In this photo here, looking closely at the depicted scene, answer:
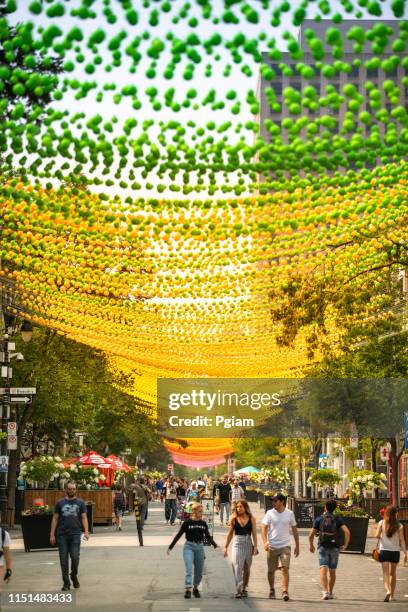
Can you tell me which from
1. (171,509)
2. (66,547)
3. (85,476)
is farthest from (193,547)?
(171,509)

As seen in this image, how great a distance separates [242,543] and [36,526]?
1338 centimetres

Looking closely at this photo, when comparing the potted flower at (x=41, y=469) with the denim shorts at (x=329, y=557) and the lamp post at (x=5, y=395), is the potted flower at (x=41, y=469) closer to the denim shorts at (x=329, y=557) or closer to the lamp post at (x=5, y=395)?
the lamp post at (x=5, y=395)

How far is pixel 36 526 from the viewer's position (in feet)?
102

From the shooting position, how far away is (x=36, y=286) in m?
21.0

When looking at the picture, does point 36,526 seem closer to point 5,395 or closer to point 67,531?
point 5,395

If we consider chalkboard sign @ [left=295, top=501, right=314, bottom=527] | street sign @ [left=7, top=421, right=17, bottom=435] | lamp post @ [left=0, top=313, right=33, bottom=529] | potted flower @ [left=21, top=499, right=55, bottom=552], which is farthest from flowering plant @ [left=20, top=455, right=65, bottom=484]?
potted flower @ [left=21, top=499, right=55, bottom=552]

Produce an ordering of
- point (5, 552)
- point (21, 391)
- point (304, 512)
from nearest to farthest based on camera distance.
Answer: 1. point (5, 552)
2. point (21, 391)
3. point (304, 512)

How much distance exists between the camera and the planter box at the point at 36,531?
3081cm

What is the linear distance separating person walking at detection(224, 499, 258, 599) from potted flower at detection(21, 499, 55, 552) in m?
12.6

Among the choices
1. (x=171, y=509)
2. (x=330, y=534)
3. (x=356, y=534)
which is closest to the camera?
(x=330, y=534)

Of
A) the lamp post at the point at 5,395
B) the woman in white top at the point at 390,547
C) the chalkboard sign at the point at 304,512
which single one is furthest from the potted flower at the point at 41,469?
the woman in white top at the point at 390,547

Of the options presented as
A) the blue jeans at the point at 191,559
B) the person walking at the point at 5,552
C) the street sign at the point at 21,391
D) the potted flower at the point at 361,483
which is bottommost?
the blue jeans at the point at 191,559

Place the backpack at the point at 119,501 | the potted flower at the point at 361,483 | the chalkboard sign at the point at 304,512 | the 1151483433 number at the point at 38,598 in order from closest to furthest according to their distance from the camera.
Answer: the 1151483433 number at the point at 38,598 → the potted flower at the point at 361,483 → the chalkboard sign at the point at 304,512 → the backpack at the point at 119,501

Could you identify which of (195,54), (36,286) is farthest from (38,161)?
(36,286)
